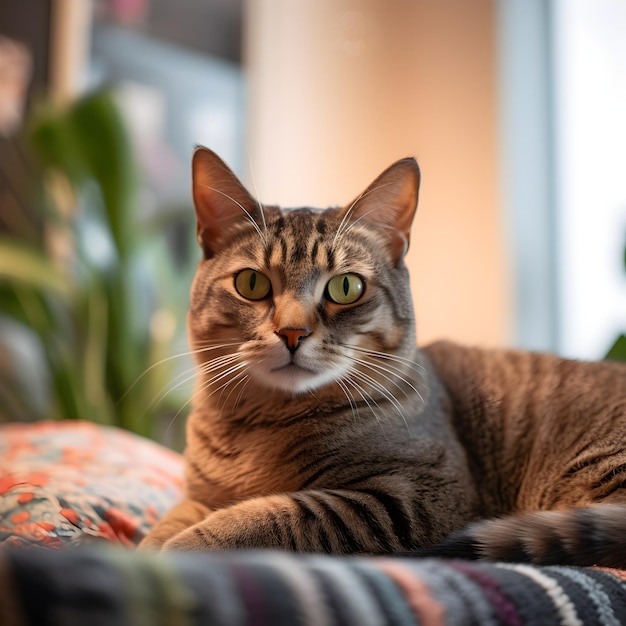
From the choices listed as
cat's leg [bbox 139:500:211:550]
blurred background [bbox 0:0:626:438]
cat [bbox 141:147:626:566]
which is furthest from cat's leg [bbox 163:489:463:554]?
blurred background [bbox 0:0:626:438]

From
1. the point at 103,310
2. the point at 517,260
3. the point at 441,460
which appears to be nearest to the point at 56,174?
the point at 103,310

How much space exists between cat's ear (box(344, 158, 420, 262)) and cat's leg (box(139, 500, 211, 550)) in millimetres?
518

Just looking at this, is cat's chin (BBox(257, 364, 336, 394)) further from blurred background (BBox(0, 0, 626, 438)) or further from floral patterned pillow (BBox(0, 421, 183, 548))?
blurred background (BBox(0, 0, 626, 438))

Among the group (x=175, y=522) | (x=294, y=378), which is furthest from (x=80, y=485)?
(x=294, y=378)

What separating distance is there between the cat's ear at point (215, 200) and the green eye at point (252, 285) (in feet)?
0.37

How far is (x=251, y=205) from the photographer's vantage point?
114 cm

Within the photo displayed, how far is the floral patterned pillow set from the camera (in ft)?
3.07

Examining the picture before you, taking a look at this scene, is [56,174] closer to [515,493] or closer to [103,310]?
[103,310]

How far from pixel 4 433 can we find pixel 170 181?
4.88ft

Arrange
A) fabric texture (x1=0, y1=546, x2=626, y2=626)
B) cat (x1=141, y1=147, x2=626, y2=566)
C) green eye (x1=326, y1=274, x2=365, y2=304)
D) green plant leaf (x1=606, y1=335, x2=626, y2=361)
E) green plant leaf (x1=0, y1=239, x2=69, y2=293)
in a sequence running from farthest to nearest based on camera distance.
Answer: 1. green plant leaf (x1=0, y1=239, x2=69, y2=293)
2. green plant leaf (x1=606, y1=335, x2=626, y2=361)
3. green eye (x1=326, y1=274, x2=365, y2=304)
4. cat (x1=141, y1=147, x2=626, y2=566)
5. fabric texture (x1=0, y1=546, x2=626, y2=626)

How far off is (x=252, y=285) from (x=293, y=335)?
0.15m

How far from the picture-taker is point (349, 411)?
3.38 feet

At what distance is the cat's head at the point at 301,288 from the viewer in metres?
0.98

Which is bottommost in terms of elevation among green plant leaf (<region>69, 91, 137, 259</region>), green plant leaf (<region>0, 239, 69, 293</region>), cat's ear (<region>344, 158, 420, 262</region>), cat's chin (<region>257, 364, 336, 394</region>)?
cat's chin (<region>257, 364, 336, 394</region>)
